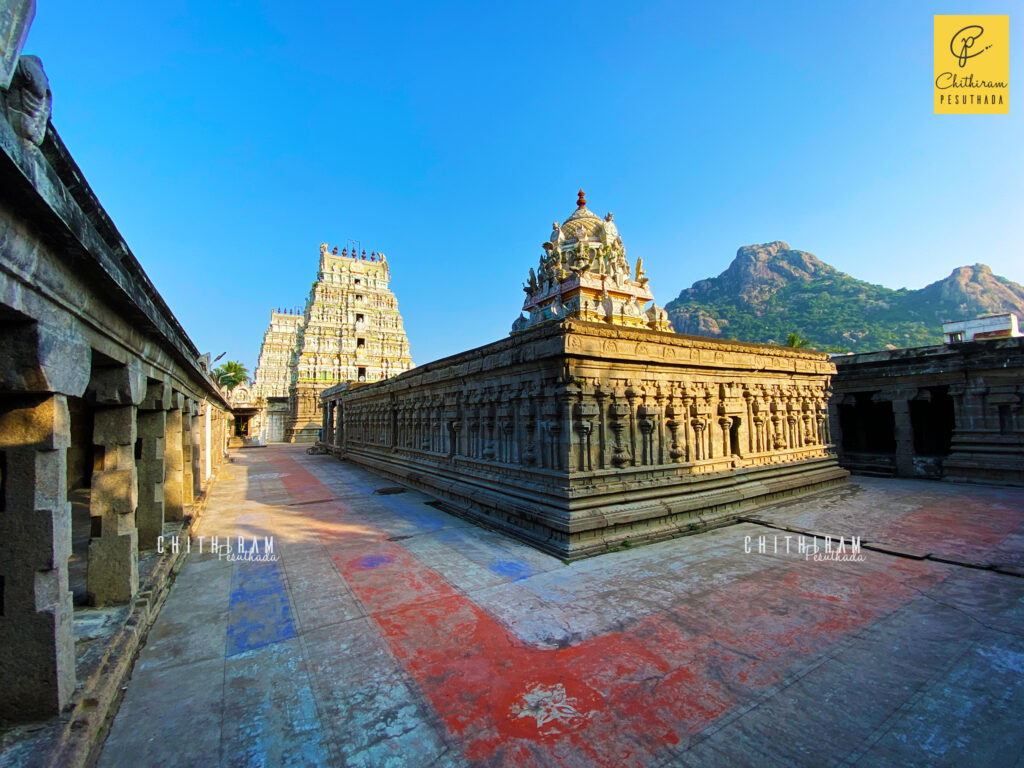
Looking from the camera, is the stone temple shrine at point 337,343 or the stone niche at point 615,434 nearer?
the stone niche at point 615,434

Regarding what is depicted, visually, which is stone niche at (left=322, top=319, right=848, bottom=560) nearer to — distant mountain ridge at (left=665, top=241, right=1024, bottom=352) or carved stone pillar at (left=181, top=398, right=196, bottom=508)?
carved stone pillar at (left=181, top=398, right=196, bottom=508)

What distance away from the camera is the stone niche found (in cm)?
782

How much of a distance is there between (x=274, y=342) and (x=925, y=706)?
67.0 metres

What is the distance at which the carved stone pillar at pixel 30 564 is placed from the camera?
113 inches

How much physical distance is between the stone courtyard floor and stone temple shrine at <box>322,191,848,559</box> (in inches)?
37.9

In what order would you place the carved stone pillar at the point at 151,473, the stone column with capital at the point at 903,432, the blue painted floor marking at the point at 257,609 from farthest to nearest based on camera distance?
1. the stone column with capital at the point at 903,432
2. the carved stone pillar at the point at 151,473
3. the blue painted floor marking at the point at 257,609

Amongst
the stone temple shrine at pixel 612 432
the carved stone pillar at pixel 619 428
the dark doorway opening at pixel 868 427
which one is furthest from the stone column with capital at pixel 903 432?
the carved stone pillar at pixel 619 428

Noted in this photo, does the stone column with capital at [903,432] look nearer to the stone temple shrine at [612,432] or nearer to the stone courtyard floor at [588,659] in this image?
the stone temple shrine at [612,432]

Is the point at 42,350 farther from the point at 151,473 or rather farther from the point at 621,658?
the point at 621,658

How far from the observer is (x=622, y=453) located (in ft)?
27.4

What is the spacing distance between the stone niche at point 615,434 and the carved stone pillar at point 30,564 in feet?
18.2

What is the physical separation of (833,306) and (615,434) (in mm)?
116208

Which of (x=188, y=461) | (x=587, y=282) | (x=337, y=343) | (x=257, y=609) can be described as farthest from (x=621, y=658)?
(x=337, y=343)

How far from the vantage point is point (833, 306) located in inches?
3922
